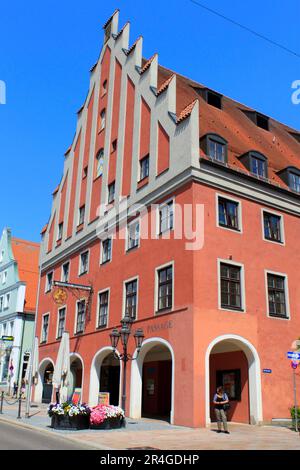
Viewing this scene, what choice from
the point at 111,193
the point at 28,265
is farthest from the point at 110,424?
the point at 28,265

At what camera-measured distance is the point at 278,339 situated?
74.0 feet

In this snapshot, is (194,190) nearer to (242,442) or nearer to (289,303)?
(289,303)

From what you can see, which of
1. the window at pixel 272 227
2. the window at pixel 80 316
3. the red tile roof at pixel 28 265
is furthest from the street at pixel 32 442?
the red tile roof at pixel 28 265

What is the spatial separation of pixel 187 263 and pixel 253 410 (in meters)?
7.04

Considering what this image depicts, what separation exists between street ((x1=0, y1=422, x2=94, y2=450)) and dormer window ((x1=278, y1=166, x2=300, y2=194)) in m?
17.8

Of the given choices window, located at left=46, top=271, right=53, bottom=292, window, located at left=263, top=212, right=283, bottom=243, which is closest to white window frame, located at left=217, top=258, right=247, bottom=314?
window, located at left=263, top=212, right=283, bottom=243

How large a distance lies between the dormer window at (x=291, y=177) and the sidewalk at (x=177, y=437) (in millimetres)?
12618

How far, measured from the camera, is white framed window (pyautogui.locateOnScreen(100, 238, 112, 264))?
93.6 ft

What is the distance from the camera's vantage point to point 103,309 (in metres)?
28.1

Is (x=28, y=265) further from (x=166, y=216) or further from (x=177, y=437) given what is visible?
(x=177, y=437)

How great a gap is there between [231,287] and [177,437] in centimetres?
831

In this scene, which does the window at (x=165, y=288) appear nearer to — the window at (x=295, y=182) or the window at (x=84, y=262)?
the window at (x=295, y=182)

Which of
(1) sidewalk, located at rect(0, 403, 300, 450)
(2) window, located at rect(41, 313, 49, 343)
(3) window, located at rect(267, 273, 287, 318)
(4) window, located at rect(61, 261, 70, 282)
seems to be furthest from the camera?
(2) window, located at rect(41, 313, 49, 343)

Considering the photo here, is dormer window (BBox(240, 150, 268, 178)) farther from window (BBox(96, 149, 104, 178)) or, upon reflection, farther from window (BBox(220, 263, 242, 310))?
window (BBox(96, 149, 104, 178))
